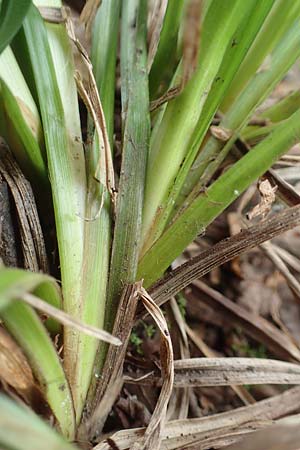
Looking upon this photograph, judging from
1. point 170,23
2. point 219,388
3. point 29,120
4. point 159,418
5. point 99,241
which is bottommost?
point 219,388

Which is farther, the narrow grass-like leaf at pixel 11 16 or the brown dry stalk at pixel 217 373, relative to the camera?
the brown dry stalk at pixel 217 373

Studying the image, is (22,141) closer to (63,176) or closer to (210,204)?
(63,176)

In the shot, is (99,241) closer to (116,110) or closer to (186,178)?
(186,178)

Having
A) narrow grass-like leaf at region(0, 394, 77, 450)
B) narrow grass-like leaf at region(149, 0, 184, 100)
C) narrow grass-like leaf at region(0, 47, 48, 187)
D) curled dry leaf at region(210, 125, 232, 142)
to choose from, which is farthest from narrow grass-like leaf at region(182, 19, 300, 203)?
narrow grass-like leaf at region(0, 394, 77, 450)

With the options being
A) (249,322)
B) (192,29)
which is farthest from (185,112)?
(249,322)

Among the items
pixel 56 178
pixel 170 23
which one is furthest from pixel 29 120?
pixel 170 23

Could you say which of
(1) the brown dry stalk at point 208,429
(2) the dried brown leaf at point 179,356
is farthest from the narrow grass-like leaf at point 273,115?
(1) the brown dry stalk at point 208,429

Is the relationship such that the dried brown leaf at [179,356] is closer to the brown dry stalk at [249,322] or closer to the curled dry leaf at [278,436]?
the brown dry stalk at [249,322]

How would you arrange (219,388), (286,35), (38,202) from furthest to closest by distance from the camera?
(219,388) < (286,35) < (38,202)
